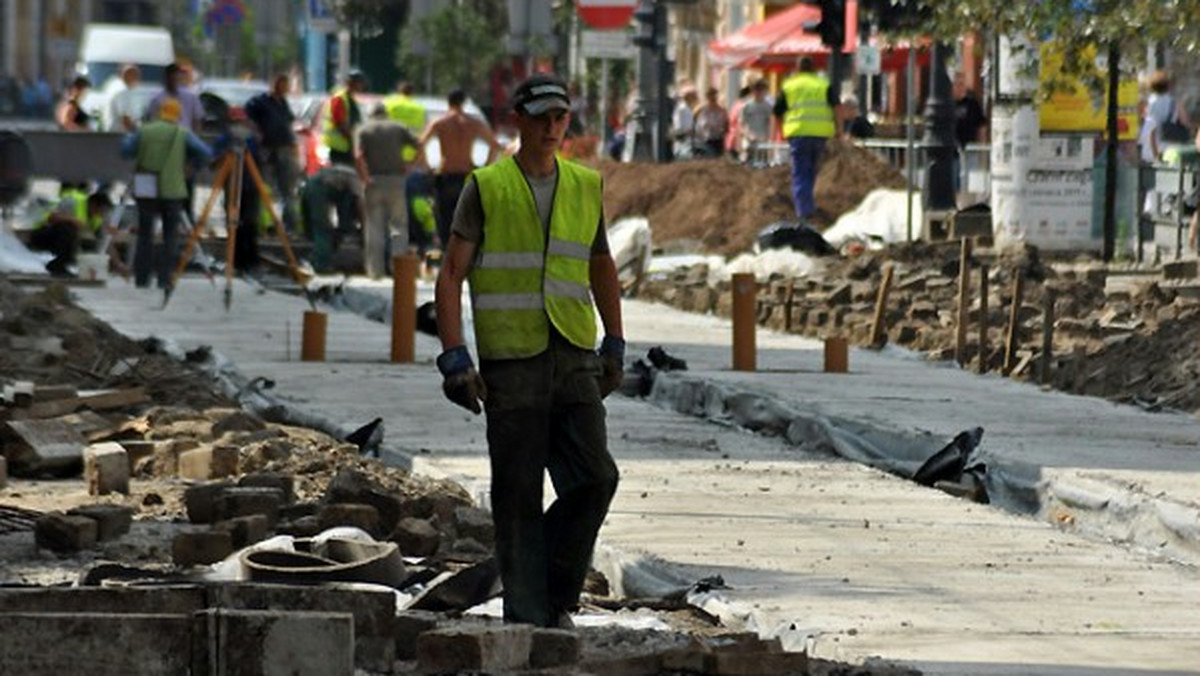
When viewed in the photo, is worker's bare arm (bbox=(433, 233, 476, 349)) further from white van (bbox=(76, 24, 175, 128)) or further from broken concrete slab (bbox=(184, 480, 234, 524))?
white van (bbox=(76, 24, 175, 128))

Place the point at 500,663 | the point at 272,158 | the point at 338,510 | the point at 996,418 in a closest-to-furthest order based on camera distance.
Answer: the point at 500,663, the point at 338,510, the point at 996,418, the point at 272,158

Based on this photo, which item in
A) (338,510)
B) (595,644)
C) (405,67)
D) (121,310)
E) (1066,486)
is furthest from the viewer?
(405,67)

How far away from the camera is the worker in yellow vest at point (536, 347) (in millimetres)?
10742

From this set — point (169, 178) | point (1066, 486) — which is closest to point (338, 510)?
point (1066, 486)

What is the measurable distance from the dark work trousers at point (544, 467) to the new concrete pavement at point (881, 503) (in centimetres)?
69

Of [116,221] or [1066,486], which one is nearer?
[1066,486]

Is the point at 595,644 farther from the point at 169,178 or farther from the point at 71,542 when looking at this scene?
the point at 169,178

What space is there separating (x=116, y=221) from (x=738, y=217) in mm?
7462

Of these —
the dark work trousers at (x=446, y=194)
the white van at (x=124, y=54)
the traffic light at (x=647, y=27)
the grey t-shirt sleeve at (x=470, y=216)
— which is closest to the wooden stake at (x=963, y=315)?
the dark work trousers at (x=446, y=194)

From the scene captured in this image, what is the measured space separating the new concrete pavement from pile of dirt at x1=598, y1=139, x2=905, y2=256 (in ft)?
46.2

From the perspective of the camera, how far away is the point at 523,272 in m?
10.8

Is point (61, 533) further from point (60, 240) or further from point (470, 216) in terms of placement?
point (60, 240)

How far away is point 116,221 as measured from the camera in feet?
112

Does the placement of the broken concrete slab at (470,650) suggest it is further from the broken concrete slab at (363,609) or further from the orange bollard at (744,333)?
the orange bollard at (744,333)
